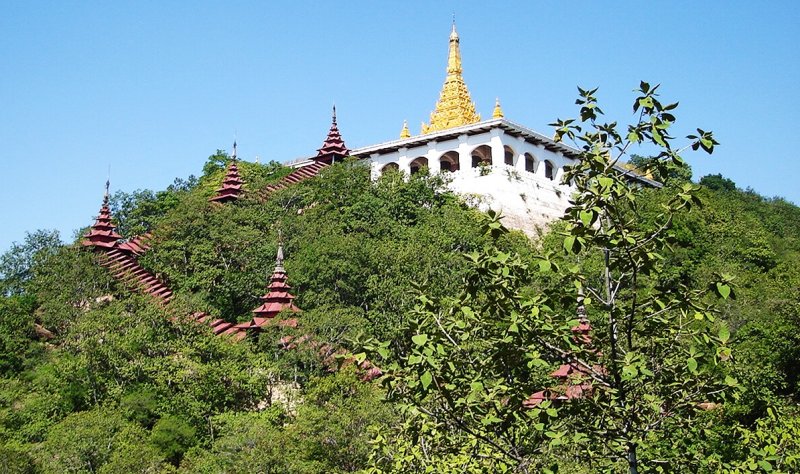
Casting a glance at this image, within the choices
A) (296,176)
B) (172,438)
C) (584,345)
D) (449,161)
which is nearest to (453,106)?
(449,161)

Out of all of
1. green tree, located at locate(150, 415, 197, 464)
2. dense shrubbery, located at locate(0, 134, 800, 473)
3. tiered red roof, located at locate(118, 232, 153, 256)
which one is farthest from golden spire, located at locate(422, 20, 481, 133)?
green tree, located at locate(150, 415, 197, 464)

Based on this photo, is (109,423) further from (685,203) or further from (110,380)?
(685,203)

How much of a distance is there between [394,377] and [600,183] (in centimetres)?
259

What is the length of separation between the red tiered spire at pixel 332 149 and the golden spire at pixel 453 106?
5.85 metres

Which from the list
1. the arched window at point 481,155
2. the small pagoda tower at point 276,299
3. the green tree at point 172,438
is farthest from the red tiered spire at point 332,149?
the green tree at point 172,438

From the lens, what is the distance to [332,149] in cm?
5209

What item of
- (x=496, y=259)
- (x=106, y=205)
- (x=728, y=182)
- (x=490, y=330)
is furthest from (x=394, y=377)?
(x=728, y=182)

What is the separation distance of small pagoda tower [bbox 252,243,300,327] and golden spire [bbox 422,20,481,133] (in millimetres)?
21644

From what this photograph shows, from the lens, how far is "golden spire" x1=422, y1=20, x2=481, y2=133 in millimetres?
56578

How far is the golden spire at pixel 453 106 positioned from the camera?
5658cm

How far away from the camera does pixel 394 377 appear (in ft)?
28.7

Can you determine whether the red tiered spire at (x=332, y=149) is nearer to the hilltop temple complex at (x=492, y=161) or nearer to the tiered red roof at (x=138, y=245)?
the hilltop temple complex at (x=492, y=161)

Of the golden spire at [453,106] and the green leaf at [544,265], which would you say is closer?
the green leaf at [544,265]

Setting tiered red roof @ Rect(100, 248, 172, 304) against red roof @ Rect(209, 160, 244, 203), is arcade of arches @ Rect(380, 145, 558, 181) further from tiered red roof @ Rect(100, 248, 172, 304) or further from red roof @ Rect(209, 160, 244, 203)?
tiered red roof @ Rect(100, 248, 172, 304)
